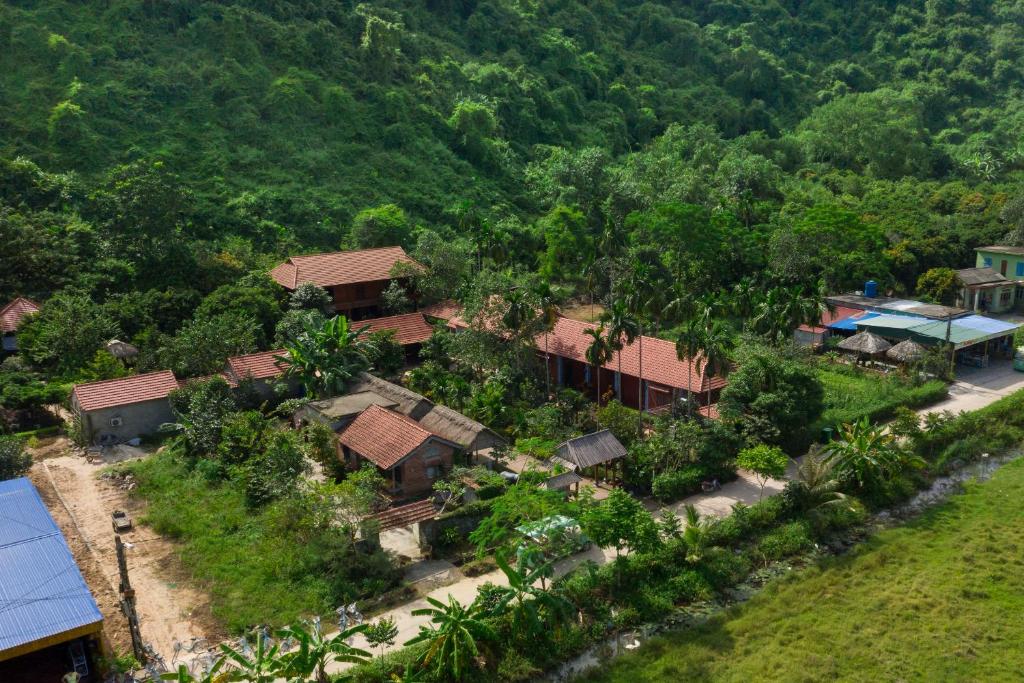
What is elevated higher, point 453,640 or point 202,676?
point 453,640

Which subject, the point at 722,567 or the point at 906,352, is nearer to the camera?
the point at 722,567

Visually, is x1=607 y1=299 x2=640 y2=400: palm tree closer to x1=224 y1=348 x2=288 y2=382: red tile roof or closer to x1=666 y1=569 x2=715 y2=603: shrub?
x1=666 y1=569 x2=715 y2=603: shrub

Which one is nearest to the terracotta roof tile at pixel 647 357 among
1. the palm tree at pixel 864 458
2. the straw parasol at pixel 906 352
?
the palm tree at pixel 864 458

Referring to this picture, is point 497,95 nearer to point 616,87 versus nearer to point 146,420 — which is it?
point 616,87

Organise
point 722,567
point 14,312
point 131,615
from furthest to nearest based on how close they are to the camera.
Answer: point 14,312
point 722,567
point 131,615

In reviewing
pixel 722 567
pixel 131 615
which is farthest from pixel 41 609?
pixel 722 567

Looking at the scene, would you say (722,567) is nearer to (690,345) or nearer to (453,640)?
(453,640)
